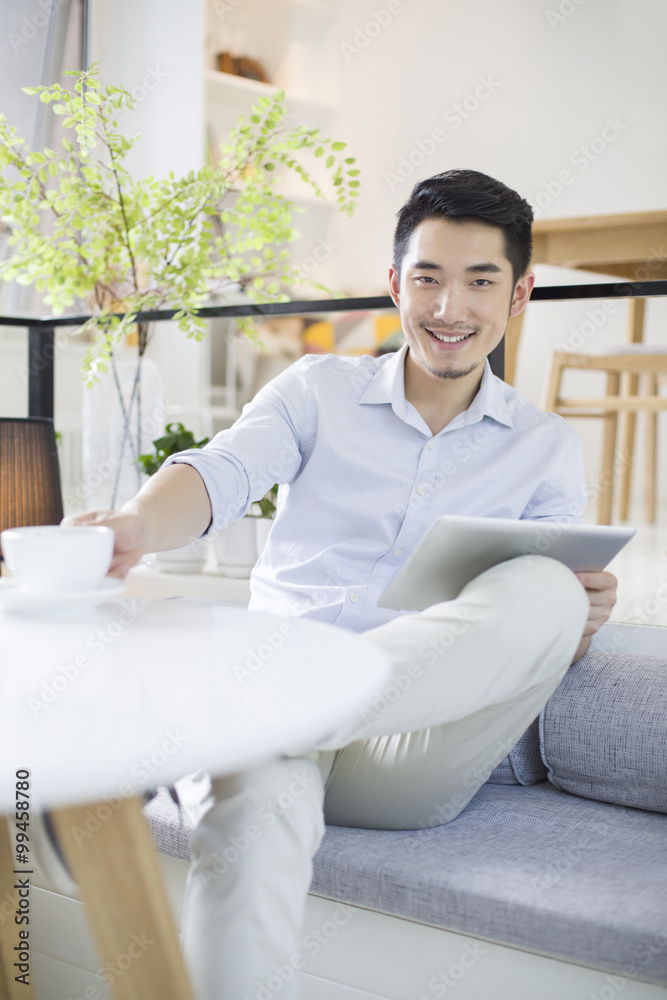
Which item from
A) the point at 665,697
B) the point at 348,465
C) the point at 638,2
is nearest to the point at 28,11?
the point at 638,2

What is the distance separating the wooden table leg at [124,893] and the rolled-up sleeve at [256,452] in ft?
1.97

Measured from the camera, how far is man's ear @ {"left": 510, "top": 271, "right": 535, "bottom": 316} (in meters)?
1.52

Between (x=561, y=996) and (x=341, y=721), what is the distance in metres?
0.52

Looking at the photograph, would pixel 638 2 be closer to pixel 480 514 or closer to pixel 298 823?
pixel 480 514

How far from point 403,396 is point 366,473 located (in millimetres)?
128

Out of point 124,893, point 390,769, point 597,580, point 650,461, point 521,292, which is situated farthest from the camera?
point 650,461

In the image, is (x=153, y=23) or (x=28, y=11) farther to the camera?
(x=153, y=23)

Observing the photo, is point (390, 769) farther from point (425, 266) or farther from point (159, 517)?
point (425, 266)

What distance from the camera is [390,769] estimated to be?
1.08 metres

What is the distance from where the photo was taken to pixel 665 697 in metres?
1.25

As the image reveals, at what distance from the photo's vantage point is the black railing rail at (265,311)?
165cm

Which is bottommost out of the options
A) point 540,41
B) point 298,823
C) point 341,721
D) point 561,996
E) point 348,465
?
point 561,996

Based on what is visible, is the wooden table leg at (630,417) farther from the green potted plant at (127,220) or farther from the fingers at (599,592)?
the fingers at (599,592)

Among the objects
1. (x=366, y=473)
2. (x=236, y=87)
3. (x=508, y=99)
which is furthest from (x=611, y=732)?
(x=508, y=99)
